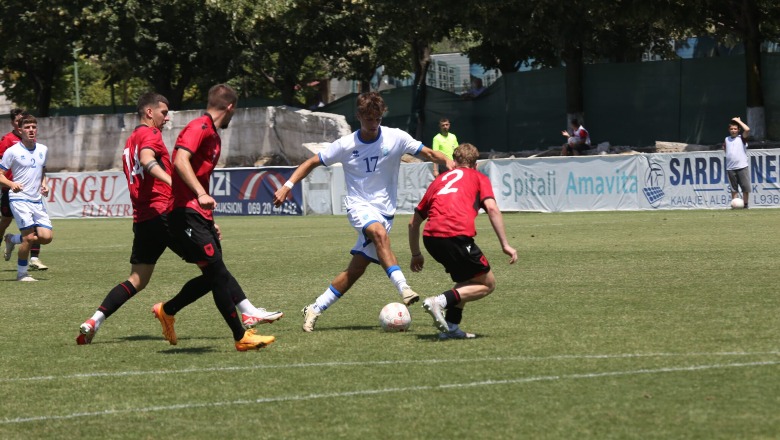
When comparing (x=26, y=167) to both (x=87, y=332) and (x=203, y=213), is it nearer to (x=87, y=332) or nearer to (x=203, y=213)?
(x=87, y=332)

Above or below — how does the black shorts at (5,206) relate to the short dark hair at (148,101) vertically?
below

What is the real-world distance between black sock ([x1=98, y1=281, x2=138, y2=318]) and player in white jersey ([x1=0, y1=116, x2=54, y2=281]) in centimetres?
625

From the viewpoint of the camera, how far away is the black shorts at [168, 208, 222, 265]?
27.2ft

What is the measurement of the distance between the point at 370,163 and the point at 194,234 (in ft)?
6.21

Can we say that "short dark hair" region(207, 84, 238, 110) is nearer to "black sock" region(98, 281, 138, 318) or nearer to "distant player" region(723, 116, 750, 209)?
"black sock" region(98, 281, 138, 318)

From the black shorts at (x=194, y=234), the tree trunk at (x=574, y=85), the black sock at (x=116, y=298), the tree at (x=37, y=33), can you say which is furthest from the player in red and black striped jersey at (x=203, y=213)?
the tree at (x=37, y=33)

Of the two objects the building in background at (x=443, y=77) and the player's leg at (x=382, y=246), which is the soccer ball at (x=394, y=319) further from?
the building in background at (x=443, y=77)

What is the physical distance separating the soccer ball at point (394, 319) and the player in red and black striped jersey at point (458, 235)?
0.54m

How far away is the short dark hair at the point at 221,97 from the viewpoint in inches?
337

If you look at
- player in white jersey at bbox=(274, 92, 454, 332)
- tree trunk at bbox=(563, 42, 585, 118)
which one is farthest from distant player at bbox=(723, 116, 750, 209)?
player in white jersey at bbox=(274, 92, 454, 332)

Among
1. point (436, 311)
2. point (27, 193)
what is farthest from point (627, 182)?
point (436, 311)

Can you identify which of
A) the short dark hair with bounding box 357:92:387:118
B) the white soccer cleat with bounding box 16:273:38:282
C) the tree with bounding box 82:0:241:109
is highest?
the tree with bounding box 82:0:241:109

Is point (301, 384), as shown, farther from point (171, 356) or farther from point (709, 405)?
point (709, 405)

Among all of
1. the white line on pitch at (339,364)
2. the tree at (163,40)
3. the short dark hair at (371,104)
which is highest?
the tree at (163,40)
